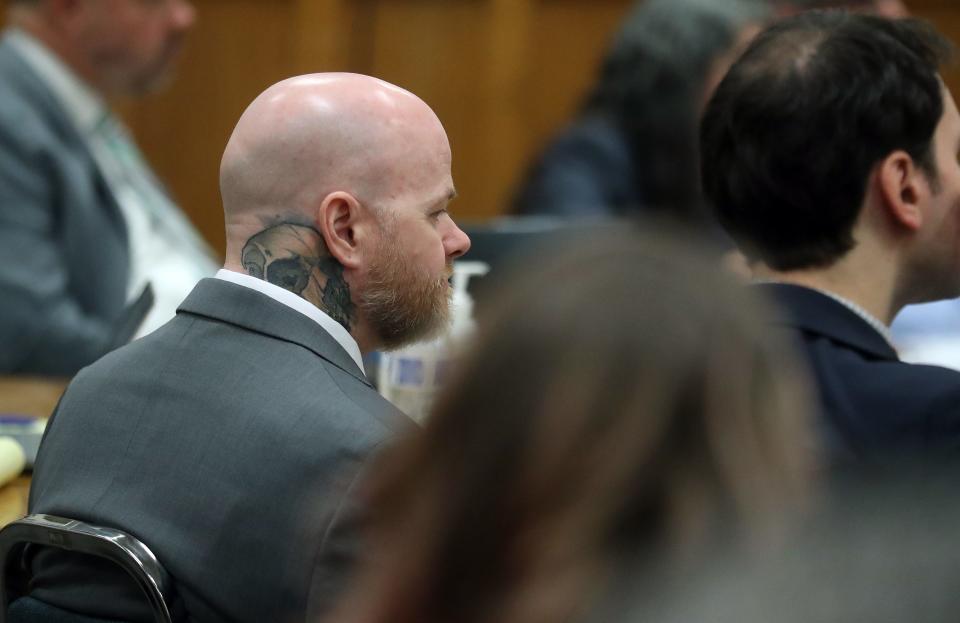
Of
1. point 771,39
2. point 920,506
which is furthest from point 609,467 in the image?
point 771,39

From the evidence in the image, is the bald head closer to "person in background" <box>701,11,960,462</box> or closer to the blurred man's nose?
the blurred man's nose

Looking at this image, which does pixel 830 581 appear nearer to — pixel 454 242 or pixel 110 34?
pixel 454 242

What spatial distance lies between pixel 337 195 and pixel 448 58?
3.98m

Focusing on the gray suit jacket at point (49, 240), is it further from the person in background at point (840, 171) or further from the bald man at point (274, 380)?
the person in background at point (840, 171)

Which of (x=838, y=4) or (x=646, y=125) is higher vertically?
(x=838, y=4)

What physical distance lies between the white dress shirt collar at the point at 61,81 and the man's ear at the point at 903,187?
2269 millimetres

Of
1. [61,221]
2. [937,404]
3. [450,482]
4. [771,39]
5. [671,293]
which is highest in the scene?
[771,39]

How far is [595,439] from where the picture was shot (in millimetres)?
719

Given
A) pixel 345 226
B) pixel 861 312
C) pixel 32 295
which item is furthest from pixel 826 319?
pixel 32 295

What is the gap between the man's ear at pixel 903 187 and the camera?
1.82 metres

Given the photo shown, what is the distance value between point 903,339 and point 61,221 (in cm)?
204

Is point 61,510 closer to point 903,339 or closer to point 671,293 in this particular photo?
point 671,293

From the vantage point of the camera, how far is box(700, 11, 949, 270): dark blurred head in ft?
5.87

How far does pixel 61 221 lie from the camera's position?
130 inches
